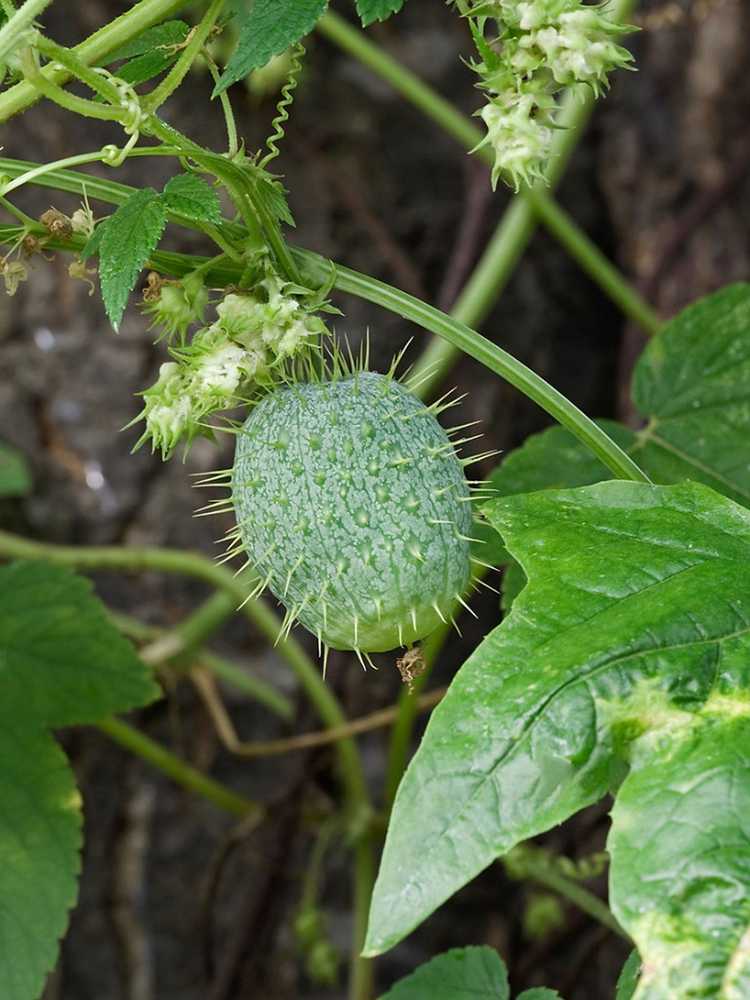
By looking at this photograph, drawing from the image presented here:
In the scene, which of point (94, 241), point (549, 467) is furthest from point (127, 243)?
point (549, 467)

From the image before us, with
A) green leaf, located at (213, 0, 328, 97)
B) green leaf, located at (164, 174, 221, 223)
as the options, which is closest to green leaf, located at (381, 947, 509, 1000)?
green leaf, located at (164, 174, 221, 223)

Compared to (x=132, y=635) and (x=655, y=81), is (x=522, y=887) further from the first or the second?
(x=655, y=81)

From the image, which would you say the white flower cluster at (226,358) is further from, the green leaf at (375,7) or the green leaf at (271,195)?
the green leaf at (375,7)

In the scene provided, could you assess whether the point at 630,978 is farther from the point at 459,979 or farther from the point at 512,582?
the point at 512,582

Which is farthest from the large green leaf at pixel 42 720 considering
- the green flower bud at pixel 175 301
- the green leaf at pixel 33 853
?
the green flower bud at pixel 175 301

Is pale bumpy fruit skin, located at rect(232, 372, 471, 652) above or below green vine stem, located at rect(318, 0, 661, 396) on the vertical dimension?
below

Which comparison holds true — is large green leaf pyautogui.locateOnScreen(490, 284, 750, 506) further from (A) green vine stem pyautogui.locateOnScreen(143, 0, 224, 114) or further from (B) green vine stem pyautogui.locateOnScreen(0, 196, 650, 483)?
(A) green vine stem pyautogui.locateOnScreen(143, 0, 224, 114)

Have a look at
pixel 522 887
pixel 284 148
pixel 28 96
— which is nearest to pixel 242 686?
pixel 522 887
